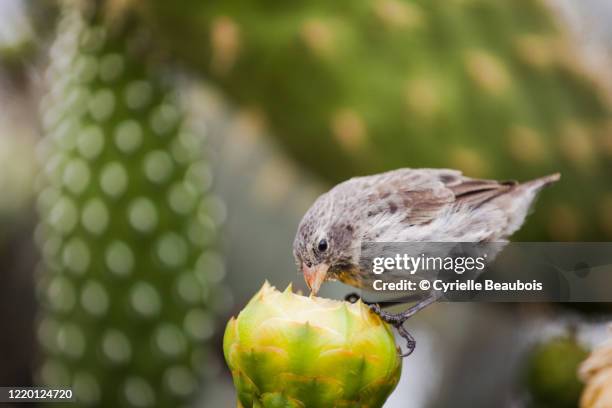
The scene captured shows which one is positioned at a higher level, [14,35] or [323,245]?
[14,35]

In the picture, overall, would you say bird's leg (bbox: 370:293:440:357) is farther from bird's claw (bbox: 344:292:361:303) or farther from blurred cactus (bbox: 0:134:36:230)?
blurred cactus (bbox: 0:134:36:230)

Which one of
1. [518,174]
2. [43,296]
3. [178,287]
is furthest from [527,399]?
[43,296]

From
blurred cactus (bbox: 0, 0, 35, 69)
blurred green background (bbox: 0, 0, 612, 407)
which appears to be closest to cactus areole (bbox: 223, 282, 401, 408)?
blurred green background (bbox: 0, 0, 612, 407)

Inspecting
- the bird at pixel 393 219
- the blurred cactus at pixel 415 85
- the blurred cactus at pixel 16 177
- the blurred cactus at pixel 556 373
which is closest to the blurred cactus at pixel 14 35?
the blurred cactus at pixel 16 177

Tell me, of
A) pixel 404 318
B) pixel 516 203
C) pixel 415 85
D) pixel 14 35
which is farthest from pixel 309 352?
pixel 14 35

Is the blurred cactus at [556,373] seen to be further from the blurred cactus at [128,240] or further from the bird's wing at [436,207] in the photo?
the blurred cactus at [128,240]

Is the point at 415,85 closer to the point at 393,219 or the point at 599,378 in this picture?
the point at 393,219
